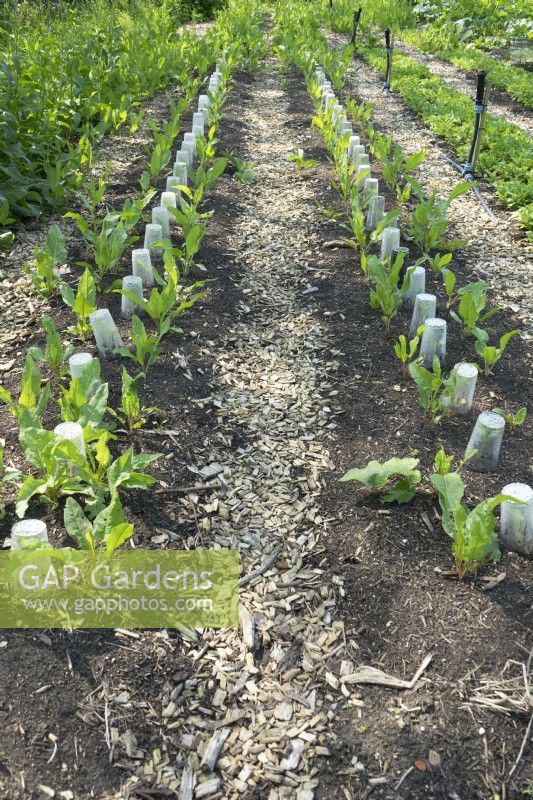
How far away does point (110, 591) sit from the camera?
2174mm

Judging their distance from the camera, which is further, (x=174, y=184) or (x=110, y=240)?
(x=174, y=184)

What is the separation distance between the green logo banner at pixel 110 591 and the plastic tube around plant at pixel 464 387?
1.31 metres

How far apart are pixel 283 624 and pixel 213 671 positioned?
300 mm

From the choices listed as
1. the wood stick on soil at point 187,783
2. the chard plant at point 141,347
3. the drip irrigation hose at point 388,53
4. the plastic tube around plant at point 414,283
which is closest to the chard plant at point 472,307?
the plastic tube around plant at point 414,283

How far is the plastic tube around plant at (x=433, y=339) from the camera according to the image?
10.5 feet

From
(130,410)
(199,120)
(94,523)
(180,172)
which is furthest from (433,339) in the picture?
(199,120)

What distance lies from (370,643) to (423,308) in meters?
1.88

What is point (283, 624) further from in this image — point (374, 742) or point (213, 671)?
point (374, 742)

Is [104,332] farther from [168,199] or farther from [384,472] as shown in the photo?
[168,199]

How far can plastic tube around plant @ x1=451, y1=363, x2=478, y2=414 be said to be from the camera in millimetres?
2889

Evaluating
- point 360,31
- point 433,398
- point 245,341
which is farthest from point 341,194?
point 360,31

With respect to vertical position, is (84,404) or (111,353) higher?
(84,404)

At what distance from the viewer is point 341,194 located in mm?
5410

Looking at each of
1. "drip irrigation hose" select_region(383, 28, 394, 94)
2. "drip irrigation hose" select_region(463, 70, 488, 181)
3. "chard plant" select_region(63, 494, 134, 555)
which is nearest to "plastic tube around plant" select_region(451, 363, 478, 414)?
"chard plant" select_region(63, 494, 134, 555)
